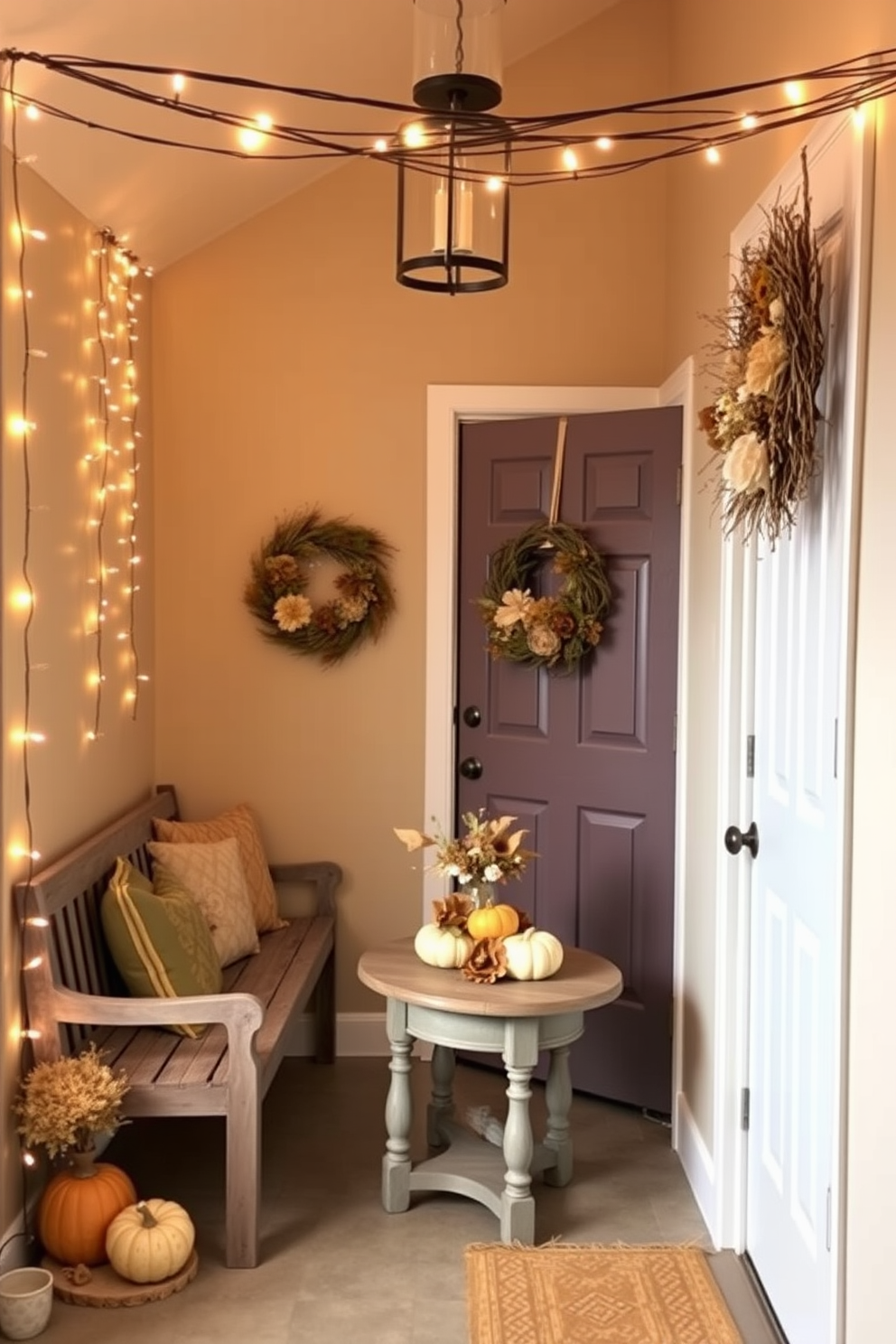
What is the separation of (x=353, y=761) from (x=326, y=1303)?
6.19 feet

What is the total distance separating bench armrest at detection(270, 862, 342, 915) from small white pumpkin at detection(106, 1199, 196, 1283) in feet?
4.97

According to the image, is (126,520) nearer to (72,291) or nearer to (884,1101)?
(72,291)

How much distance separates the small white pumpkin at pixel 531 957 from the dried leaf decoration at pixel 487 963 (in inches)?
Answer: 0.8

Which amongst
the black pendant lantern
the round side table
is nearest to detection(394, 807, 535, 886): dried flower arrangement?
the round side table

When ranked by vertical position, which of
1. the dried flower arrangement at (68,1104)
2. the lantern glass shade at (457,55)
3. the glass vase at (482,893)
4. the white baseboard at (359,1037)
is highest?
the lantern glass shade at (457,55)

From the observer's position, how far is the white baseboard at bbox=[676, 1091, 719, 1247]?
329 cm

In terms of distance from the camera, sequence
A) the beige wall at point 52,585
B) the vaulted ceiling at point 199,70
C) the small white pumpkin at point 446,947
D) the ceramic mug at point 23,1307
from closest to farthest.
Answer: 1. the ceramic mug at point 23,1307
2. the vaulted ceiling at point 199,70
3. the beige wall at point 52,585
4. the small white pumpkin at point 446,947

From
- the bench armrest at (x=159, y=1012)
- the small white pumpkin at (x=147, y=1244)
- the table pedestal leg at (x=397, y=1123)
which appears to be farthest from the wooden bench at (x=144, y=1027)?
the table pedestal leg at (x=397, y=1123)

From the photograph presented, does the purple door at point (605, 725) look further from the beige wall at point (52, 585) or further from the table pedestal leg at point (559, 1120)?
the beige wall at point (52, 585)

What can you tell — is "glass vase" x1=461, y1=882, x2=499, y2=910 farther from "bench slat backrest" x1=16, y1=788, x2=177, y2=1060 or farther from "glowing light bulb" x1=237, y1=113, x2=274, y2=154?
"glowing light bulb" x1=237, y1=113, x2=274, y2=154

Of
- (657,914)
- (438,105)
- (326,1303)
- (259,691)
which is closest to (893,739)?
(438,105)

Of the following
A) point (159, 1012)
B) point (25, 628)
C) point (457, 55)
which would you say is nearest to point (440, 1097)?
point (159, 1012)

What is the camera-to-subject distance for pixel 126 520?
4051 millimetres

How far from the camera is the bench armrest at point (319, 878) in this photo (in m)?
4.45
